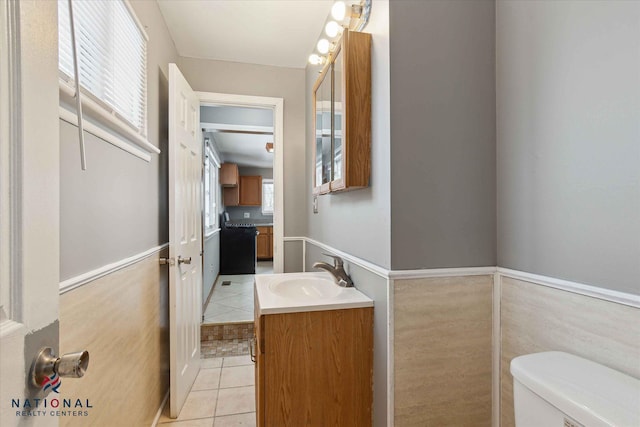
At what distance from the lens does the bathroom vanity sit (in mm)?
1263

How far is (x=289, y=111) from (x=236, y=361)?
2149 millimetres

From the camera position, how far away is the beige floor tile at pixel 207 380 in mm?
2213

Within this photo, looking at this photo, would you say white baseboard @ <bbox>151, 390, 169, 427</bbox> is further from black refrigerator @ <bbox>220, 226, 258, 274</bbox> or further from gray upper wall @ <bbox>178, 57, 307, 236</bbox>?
black refrigerator @ <bbox>220, 226, 258, 274</bbox>

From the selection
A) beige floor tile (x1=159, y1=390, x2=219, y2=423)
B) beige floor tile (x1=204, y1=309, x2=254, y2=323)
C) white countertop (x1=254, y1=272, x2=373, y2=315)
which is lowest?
beige floor tile (x1=159, y1=390, x2=219, y2=423)

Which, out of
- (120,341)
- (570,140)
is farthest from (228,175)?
(570,140)

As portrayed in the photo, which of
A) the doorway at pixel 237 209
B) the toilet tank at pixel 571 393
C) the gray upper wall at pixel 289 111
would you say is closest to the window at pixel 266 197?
the doorway at pixel 237 209

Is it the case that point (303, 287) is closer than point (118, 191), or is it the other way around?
point (118, 191)

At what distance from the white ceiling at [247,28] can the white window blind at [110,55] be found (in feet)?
1.70

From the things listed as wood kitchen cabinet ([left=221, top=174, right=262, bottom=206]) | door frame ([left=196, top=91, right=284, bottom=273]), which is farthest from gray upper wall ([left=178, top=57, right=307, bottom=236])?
wood kitchen cabinet ([left=221, top=174, right=262, bottom=206])

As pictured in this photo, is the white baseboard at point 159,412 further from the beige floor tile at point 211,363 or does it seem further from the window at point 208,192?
the window at point 208,192

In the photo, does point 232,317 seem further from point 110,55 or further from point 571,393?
point 571,393

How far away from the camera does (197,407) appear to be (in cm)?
199

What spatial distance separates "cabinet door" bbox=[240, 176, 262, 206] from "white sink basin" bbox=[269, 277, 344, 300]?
19.3 feet

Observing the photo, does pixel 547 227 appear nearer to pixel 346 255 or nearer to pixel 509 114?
pixel 509 114
